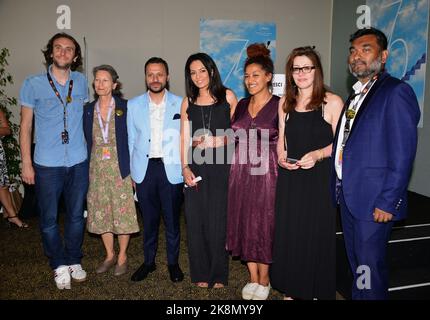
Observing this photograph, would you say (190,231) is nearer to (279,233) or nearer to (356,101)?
(279,233)

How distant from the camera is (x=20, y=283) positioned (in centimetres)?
317

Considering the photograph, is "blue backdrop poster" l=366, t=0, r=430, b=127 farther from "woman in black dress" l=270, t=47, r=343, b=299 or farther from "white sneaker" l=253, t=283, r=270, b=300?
"white sneaker" l=253, t=283, r=270, b=300

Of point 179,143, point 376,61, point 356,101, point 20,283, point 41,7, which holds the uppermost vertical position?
point 41,7

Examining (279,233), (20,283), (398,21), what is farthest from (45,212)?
(398,21)

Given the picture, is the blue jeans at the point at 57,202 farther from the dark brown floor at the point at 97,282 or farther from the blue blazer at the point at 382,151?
the blue blazer at the point at 382,151

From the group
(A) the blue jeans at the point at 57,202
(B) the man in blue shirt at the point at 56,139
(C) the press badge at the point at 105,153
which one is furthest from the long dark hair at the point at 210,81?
(A) the blue jeans at the point at 57,202

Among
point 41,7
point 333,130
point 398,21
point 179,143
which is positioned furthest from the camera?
point 41,7

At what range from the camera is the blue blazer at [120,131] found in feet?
10.0

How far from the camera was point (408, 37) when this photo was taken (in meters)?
4.60

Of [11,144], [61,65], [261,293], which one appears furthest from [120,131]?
[11,144]

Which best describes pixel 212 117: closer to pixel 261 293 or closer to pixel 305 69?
pixel 305 69

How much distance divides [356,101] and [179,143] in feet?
4.73

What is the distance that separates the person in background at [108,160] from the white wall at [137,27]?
3.40 meters

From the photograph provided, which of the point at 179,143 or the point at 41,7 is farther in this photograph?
the point at 41,7
